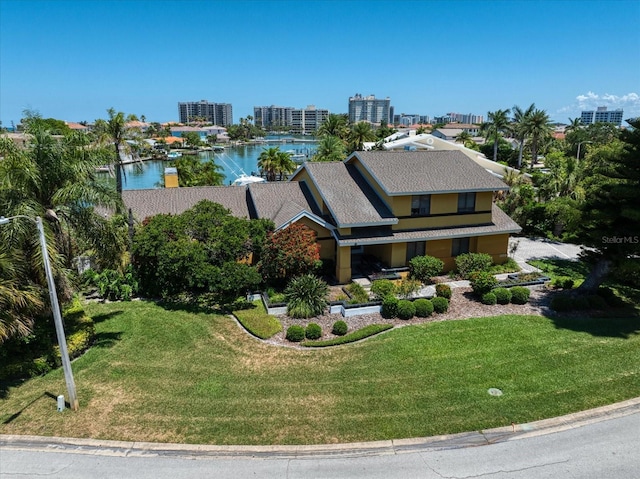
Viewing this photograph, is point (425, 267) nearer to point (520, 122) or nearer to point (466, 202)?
point (466, 202)

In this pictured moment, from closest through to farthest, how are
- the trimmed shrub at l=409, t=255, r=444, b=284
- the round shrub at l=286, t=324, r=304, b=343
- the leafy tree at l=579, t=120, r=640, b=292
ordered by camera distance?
the round shrub at l=286, t=324, r=304, b=343
the leafy tree at l=579, t=120, r=640, b=292
the trimmed shrub at l=409, t=255, r=444, b=284

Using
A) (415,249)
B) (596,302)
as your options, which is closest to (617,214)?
(596,302)

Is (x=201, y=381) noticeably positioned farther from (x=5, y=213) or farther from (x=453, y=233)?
(x=453, y=233)

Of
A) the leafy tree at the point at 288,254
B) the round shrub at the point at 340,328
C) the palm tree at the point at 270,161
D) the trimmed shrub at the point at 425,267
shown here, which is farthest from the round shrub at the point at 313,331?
the palm tree at the point at 270,161

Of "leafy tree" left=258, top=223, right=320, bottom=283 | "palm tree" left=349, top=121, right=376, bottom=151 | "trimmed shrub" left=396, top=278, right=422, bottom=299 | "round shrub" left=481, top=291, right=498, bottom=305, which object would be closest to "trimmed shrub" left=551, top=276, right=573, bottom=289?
"round shrub" left=481, top=291, right=498, bottom=305

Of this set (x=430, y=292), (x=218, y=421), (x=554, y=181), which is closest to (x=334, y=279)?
(x=430, y=292)

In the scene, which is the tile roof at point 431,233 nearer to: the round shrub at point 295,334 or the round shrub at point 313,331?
the round shrub at point 313,331

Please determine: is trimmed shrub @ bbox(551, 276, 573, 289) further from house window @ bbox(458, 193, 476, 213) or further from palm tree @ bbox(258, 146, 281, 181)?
palm tree @ bbox(258, 146, 281, 181)
